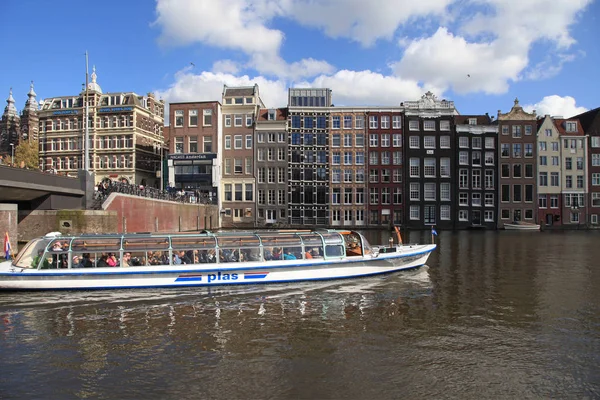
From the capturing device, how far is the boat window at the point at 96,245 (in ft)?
68.2

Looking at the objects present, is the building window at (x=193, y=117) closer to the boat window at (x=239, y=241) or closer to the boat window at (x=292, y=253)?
the boat window at (x=239, y=241)

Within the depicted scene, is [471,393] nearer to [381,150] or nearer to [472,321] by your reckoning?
[472,321]

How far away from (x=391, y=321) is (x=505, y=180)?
229 feet

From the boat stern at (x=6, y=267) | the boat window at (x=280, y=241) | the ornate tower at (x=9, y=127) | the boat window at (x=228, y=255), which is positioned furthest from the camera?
the ornate tower at (x=9, y=127)

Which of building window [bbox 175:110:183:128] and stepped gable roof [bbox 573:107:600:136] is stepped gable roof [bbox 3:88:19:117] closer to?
building window [bbox 175:110:183:128]

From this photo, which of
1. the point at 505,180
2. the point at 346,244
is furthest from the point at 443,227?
the point at 346,244

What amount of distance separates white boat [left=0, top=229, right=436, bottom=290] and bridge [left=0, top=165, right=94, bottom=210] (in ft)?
39.9

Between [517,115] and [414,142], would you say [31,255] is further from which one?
[517,115]

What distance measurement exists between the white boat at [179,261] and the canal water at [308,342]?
2.18 feet

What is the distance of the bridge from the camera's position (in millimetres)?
30859

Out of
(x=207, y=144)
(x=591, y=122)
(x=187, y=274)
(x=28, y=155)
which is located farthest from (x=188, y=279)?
(x=591, y=122)

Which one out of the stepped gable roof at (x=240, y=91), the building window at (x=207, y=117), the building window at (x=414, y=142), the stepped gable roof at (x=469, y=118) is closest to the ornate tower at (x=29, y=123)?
the building window at (x=207, y=117)

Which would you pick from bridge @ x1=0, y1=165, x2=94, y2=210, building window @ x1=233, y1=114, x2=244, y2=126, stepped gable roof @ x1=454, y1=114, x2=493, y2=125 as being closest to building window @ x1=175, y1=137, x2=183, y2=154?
building window @ x1=233, y1=114, x2=244, y2=126

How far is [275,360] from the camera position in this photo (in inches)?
460
